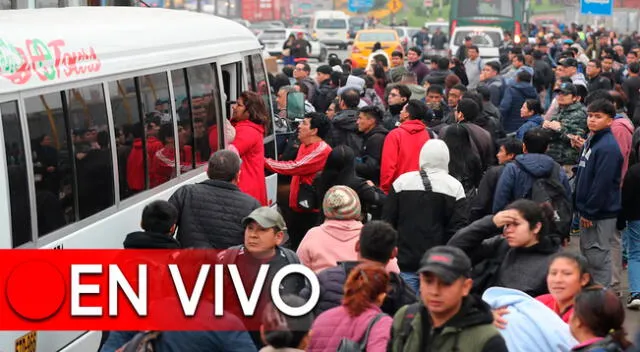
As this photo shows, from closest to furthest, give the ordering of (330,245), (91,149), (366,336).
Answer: (366,336)
(330,245)
(91,149)

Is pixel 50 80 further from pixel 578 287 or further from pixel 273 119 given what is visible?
pixel 273 119

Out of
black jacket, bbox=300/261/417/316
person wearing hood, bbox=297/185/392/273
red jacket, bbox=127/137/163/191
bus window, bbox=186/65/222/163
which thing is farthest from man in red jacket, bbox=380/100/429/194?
black jacket, bbox=300/261/417/316

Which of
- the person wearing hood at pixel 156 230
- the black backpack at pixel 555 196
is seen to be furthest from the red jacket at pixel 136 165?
the black backpack at pixel 555 196

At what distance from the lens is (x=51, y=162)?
771 cm

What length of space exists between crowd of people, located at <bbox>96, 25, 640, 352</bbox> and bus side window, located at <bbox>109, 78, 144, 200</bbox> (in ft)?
2.68

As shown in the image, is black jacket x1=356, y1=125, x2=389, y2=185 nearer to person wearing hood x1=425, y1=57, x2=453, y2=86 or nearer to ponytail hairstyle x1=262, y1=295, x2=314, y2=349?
ponytail hairstyle x1=262, y1=295, x2=314, y2=349

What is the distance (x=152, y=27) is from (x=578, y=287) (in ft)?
17.1

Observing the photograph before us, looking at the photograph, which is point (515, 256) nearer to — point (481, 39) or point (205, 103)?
point (205, 103)

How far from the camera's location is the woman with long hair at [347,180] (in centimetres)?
990

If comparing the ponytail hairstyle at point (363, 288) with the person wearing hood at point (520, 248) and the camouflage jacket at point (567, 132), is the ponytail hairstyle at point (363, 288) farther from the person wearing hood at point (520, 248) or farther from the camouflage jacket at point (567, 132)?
the camouflage jacket at point (567, 132)

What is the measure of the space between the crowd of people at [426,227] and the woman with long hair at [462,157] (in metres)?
0.02

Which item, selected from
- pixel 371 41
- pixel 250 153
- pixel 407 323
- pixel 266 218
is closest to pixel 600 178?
pixel 250 153

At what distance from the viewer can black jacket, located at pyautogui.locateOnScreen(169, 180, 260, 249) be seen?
8156 millimetres

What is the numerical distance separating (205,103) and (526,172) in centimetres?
312
